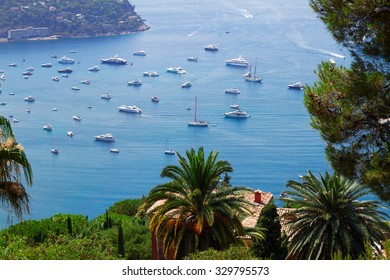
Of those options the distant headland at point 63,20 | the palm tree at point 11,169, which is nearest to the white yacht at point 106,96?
the distant headland at point 63,20

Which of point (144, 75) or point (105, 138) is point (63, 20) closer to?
point (144, 75)

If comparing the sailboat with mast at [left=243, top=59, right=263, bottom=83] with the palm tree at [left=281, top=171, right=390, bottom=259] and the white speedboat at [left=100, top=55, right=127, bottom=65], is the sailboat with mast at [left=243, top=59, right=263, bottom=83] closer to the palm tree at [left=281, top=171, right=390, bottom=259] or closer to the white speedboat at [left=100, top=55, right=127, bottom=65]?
the white speedboat at [left=100, top=55, right=127, bottom=65]

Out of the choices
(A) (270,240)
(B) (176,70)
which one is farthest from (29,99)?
(A) (270,240)

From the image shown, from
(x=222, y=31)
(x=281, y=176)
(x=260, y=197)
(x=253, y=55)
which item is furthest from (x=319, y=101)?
(x=222, y=31)

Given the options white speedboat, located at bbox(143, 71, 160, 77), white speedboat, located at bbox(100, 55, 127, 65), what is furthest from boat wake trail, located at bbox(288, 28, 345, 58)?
white speedboat, located at bbox(100, 55, 127, 65)

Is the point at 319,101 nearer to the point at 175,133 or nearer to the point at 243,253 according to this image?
the point at 243,253

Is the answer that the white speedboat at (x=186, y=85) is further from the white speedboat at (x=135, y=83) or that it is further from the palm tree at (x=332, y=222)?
the palm tree at (x=332, y=222)
